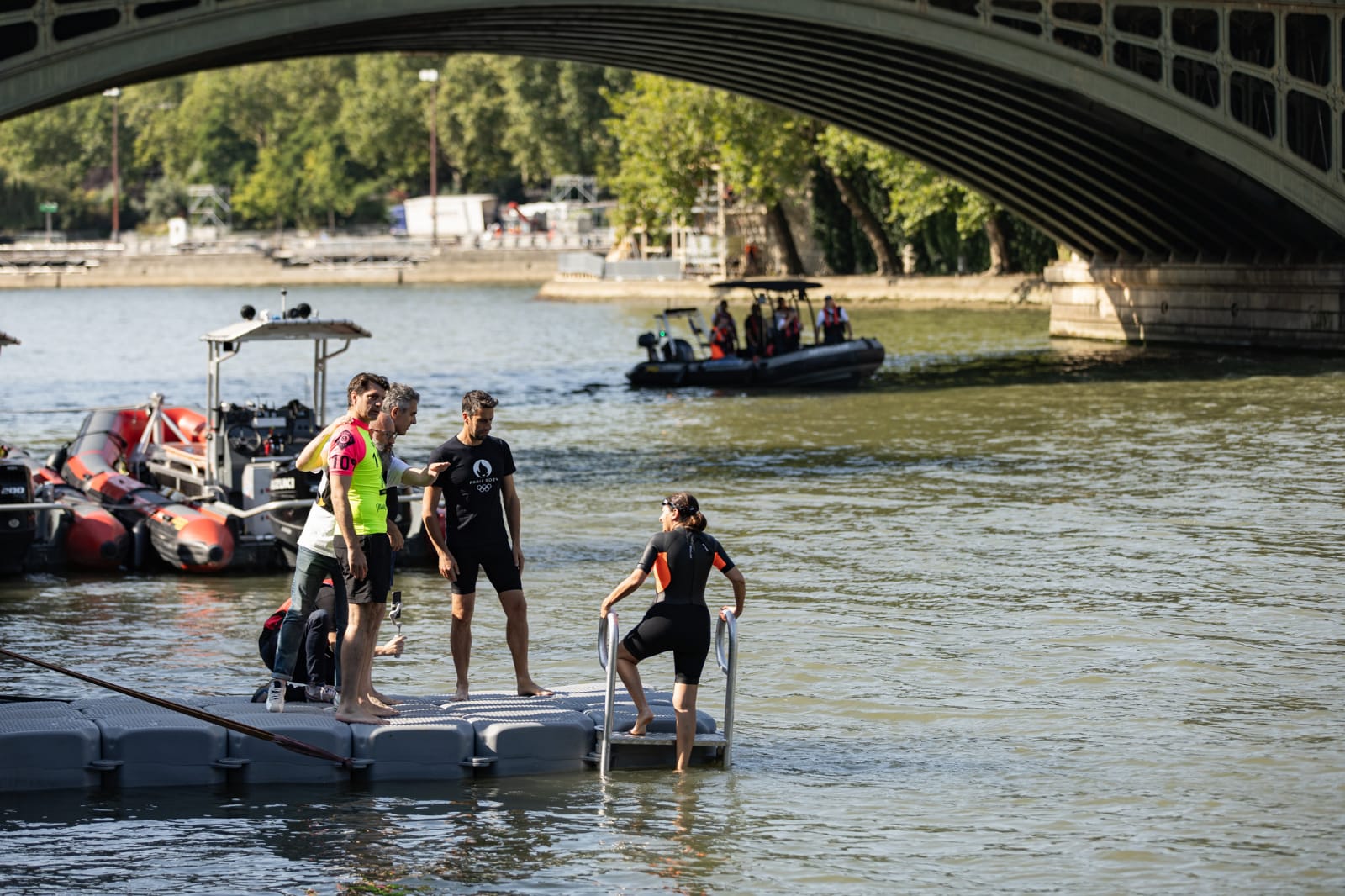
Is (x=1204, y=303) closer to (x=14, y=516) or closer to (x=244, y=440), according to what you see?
(x=244, y=440)

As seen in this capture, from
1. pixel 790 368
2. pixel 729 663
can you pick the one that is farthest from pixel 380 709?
pixel 790 368

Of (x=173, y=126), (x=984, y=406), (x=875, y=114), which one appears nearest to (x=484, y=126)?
(x=173, y=126)

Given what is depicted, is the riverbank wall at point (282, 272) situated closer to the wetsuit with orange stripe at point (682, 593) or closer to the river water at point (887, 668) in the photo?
the river water at point (887, 668)

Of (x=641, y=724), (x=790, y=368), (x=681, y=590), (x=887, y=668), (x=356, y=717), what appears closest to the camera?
(x=681, y=590)

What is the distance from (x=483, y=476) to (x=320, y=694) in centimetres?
173

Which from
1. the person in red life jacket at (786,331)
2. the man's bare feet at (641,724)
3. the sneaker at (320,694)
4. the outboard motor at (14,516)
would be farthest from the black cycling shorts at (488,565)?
the person in red life jacket at (786,331)

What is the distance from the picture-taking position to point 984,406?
3866 cm

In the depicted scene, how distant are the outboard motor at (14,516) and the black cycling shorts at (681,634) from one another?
10.6m

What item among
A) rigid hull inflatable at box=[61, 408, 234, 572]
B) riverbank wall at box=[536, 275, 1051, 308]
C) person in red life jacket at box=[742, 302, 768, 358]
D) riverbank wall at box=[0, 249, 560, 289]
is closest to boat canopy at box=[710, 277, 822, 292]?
person in red life jacket at box=[742, 302, 768, 358]

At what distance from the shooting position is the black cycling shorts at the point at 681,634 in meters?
12.2

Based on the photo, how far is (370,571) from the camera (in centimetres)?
1207

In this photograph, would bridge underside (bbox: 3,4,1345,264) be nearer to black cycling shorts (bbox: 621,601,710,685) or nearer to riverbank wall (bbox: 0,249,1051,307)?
black cycling shorts (bbox: 621,601,710,685)

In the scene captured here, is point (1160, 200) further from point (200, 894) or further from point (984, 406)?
point (200, 894)

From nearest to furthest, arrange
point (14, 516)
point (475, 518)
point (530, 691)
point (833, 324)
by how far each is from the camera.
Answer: point (475, 518) < point (530, 691) < point (14, 516) < point (833, 324)
